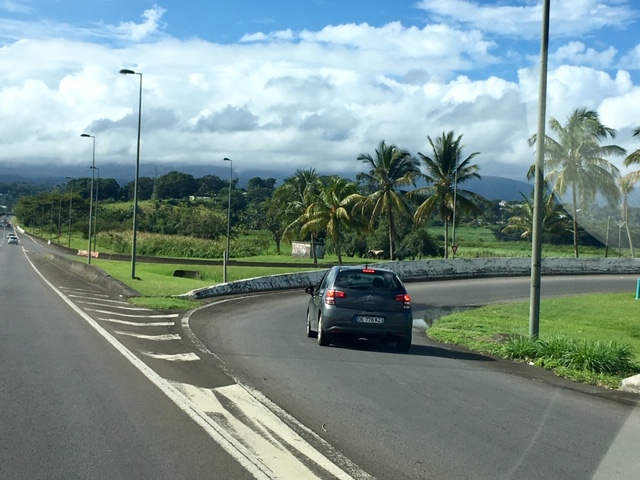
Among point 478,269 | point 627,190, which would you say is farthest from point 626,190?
point 478,269

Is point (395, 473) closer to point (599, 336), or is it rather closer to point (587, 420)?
point (587, 420)

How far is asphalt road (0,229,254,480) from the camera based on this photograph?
617cm

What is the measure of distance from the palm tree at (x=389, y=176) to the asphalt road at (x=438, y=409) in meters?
43.5

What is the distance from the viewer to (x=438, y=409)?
346 inches

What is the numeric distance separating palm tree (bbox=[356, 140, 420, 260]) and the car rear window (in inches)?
1739

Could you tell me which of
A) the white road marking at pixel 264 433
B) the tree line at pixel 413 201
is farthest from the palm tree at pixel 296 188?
the white road marking at pixel 264 433

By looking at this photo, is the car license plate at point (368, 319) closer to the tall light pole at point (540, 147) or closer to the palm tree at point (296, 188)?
the tall light pole at point (540, 147)

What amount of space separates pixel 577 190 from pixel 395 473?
461 inches

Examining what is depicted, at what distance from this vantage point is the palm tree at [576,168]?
16406mm

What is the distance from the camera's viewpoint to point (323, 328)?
14.4 meters

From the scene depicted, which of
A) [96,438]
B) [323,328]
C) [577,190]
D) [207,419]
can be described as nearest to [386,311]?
[323,328]

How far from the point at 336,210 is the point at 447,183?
8863mm

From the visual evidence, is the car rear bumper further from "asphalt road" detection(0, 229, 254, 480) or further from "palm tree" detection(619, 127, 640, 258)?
"palm tree" detection(619, 127, 640, 258)

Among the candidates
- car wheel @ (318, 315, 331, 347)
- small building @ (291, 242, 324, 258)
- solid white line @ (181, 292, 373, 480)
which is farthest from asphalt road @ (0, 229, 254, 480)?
small building @ (291, 242, 324, 258)
